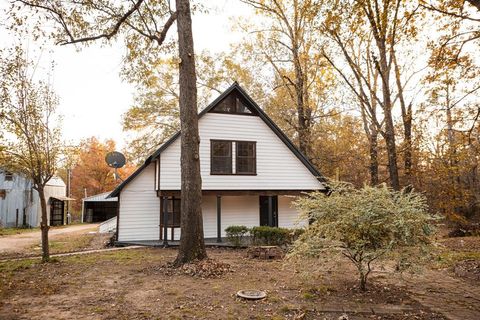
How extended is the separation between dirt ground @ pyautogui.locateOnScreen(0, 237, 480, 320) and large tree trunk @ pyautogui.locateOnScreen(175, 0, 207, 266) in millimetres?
844

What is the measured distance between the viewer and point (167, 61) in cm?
2378

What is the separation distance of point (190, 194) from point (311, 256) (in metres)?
3.77

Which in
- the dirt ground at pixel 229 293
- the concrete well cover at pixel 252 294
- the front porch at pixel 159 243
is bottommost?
the front porch at pixel 159 243

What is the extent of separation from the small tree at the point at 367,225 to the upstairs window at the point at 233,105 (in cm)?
950

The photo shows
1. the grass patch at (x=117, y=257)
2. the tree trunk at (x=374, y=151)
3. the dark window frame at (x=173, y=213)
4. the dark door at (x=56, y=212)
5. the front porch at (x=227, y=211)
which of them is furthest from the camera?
the dark door at (x=56, y=212)

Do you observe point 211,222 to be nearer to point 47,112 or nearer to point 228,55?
point 47,112

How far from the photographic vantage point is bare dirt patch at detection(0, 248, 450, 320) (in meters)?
5.30

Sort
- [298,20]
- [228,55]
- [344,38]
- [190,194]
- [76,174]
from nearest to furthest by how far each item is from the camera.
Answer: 1. [190,194]
2. [344,38]
3. [298,20]
4. [228,55]
5. [76,174]

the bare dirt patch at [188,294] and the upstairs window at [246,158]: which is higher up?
the upstairs window at [246,158]

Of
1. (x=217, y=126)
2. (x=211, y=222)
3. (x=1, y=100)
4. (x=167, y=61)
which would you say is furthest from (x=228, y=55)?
(x=1, y=100)

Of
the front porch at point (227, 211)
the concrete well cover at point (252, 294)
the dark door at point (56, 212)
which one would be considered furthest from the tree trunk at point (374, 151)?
the dark door at point (56, 212)

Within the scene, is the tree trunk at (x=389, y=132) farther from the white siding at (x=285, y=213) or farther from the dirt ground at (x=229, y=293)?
the white siding at (x=285, y=213)

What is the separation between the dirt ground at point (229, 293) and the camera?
530cm

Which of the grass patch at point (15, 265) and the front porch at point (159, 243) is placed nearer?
the grass patch at point (15, 265)
